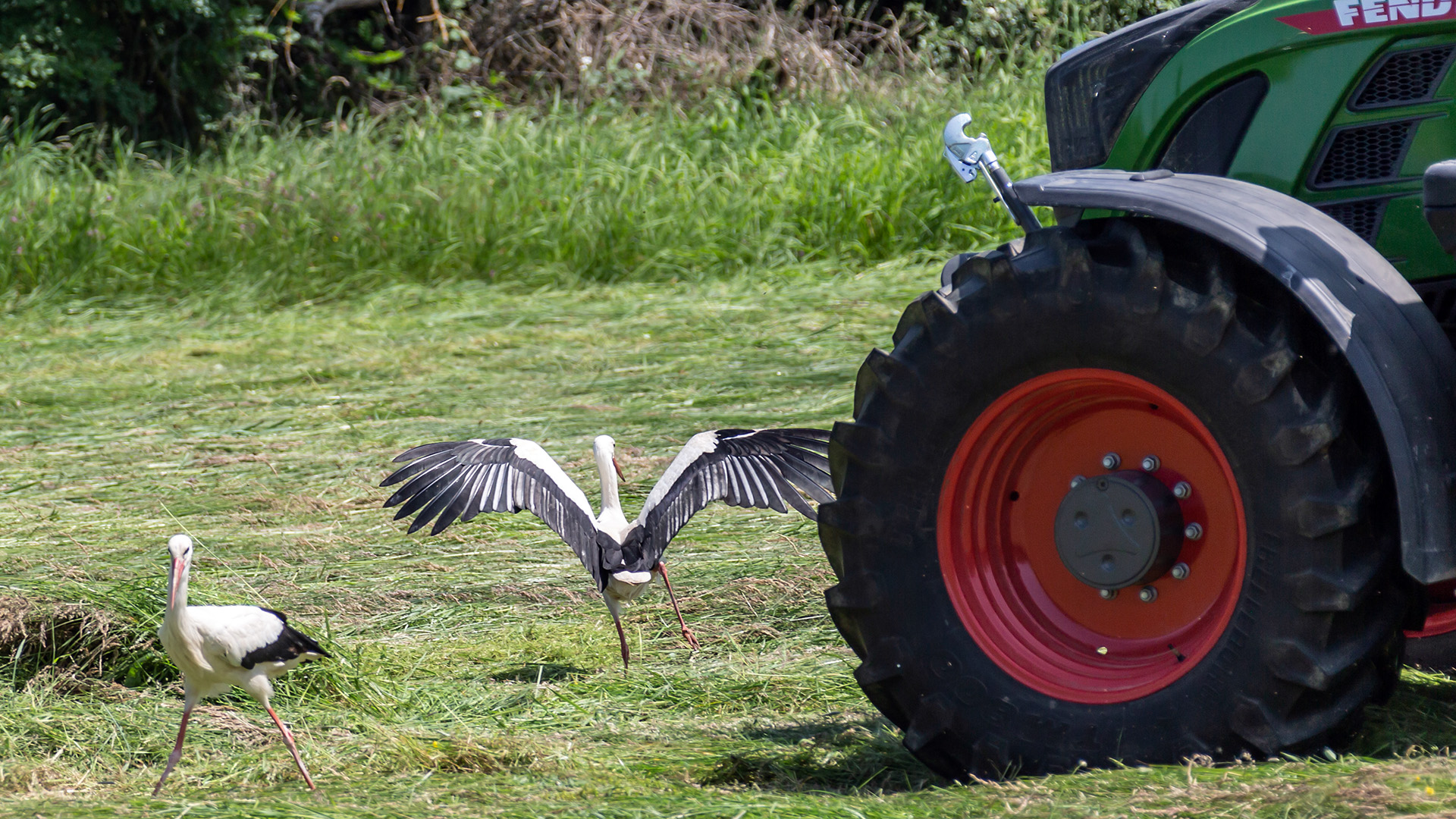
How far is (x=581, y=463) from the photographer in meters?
5.36

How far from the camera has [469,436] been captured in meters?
5.71

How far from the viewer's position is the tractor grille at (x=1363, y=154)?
2.55 metres

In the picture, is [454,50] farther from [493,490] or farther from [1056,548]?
[1056,548]

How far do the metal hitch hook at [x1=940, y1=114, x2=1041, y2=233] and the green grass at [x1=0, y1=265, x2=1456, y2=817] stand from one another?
96cm

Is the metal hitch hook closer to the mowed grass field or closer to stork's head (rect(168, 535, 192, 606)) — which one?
the mowed grass field

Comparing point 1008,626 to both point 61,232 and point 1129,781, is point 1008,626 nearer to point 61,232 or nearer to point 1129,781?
point 1129,781

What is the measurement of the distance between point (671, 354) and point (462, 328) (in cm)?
142

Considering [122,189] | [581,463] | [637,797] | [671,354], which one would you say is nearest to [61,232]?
[122,189]

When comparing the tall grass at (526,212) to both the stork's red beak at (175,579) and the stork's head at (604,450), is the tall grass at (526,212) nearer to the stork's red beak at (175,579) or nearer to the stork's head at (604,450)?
the stork's head at (604,450)

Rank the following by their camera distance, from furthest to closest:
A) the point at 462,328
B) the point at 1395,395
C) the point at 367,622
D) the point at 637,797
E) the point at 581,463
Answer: the point at 462,328, the point at 581,463, the point at 367,622, the point at 637,797, the point at 1395,395

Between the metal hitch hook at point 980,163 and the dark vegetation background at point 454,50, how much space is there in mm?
8782

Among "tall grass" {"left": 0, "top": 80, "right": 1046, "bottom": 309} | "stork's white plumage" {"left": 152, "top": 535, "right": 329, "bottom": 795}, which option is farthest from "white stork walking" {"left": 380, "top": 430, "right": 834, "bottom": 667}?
"tall grass" {"left": 0, "top": 80, "right": 1046, "bottom": 309}

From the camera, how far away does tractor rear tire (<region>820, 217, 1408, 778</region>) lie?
2193mm

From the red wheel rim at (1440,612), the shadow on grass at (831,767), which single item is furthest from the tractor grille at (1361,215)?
the shadow on grass at (831,767)
